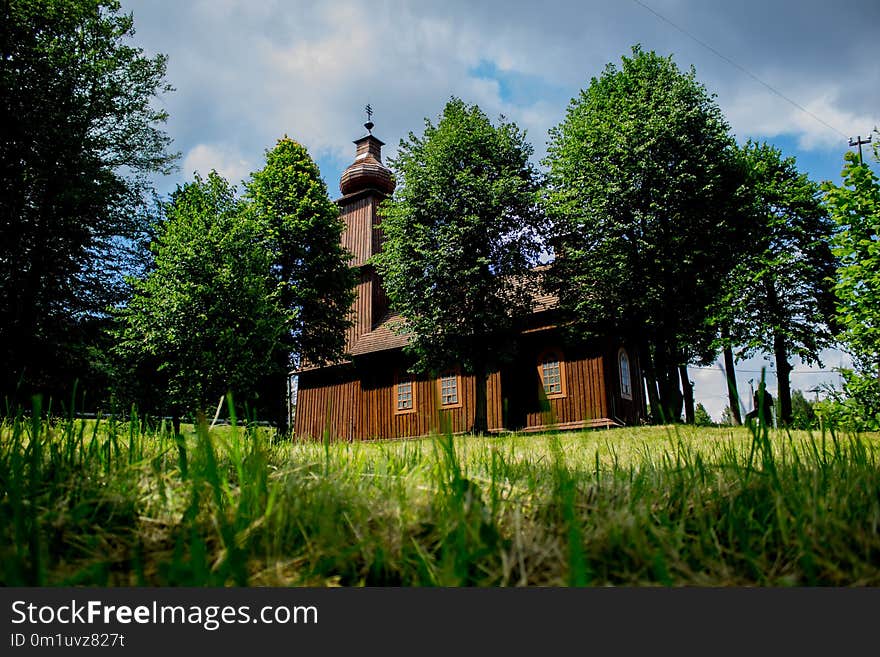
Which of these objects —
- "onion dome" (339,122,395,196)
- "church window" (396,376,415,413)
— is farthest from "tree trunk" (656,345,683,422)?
"onion dome" (339,122,395,196)

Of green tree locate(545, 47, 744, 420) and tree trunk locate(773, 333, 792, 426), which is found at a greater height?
green tree locate(545, 47, 744, 420)

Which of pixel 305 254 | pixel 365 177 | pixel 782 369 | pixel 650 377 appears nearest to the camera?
pixel 650 377

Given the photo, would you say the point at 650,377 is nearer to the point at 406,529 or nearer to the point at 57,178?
the point at 406,529

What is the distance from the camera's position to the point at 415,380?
23672mm

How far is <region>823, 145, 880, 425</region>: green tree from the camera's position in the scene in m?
12.1

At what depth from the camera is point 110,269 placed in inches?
804

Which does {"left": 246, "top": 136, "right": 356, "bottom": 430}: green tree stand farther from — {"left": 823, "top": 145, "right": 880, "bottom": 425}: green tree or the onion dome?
{"left": 823, "top": 145, "right": 880, "bottom": 425}: green tree

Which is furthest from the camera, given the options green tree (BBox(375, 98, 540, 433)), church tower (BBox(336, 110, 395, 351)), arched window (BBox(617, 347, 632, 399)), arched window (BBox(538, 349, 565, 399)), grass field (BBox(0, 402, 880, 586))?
church tower (BBox(336, 110, 395, 351))

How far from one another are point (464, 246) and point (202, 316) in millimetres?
8219

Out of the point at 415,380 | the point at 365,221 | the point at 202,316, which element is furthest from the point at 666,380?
the point at 365,221

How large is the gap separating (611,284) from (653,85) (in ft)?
23.5

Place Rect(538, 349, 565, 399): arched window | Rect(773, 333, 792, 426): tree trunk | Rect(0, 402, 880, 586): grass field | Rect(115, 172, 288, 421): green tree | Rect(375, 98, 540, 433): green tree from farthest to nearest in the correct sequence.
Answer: Rect(538, 349, 565, 399): arched window, Rect(773, 333, 792, 426): tree trunk, Rect(375, 98, 540, 433): green tree, Rect(115, 172, 288, 421): green tree, Rect(0, 402, 880, 586): grass field

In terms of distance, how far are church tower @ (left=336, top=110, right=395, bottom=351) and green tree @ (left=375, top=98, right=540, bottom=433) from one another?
5981 mm

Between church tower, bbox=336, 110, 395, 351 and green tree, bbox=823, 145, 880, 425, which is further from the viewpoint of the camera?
church tower, bbox=336, 110, 395, 351
